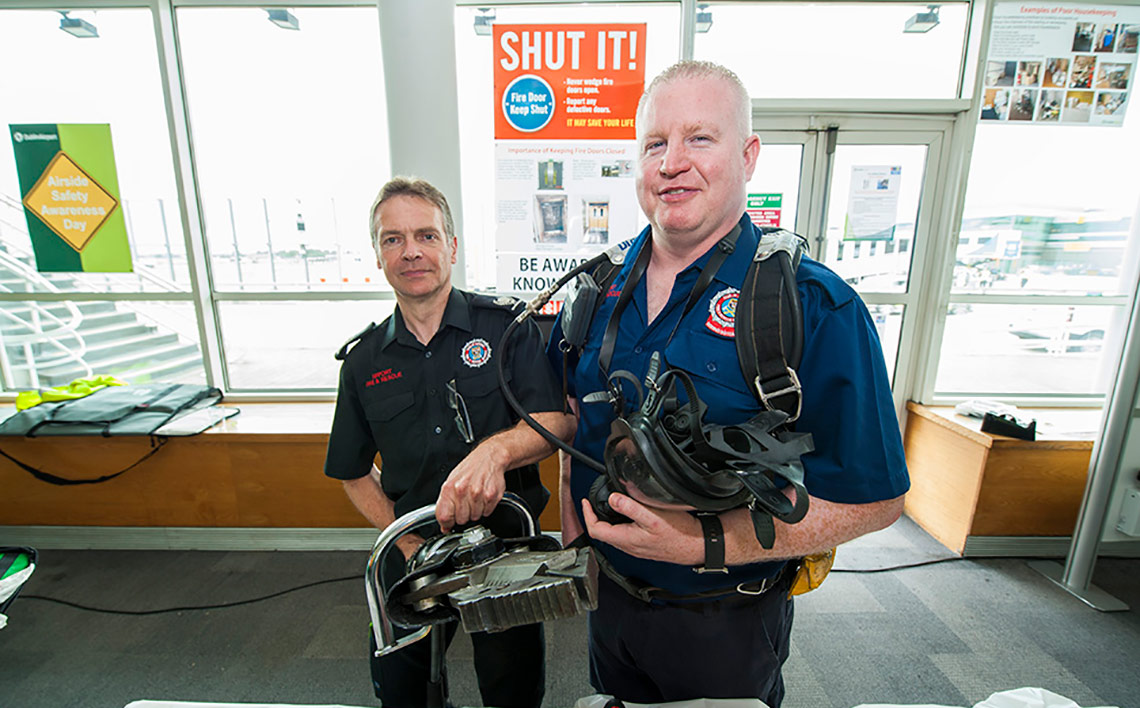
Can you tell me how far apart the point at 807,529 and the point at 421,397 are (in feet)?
3.21

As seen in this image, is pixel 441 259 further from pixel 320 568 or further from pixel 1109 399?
pixel 1109 399

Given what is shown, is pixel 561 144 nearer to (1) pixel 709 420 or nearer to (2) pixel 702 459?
(1) pixel 709 420

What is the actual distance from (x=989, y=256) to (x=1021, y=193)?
1.33 feet

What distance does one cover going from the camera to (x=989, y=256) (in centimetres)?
287

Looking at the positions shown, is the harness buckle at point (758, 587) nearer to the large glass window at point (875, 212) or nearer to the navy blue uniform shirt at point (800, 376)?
the navy blue uniform shirt at point (800, 376)

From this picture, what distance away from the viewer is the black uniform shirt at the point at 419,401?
1.25 m

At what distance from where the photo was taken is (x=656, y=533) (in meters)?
0.73

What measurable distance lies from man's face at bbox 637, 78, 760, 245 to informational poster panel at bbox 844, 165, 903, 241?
8.01 feet

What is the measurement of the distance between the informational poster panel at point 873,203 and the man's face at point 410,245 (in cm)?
272

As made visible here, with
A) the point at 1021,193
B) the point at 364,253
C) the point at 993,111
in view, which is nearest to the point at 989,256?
the point at 1021,193

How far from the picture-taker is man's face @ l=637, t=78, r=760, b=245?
2.82 ft

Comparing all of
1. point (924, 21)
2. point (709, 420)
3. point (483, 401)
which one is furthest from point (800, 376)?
point (924, 21)

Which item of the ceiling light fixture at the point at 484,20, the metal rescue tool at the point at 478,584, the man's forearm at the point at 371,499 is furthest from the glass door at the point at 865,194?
the metal rescue tool at the point at 478,584

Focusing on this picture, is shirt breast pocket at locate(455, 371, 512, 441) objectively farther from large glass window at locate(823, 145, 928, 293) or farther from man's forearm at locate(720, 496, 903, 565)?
large glass window at locate(823, 145, 928, 293)
